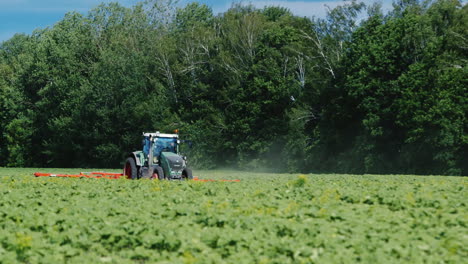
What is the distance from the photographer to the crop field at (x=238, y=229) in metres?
9.36

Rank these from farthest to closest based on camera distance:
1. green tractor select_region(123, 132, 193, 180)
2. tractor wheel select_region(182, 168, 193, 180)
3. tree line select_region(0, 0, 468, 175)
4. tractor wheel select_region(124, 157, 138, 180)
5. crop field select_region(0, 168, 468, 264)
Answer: tree line select_region(0, 0, 468, 175)
tractor wheel select_region(124, 157, 138, 180)
tractor wheel select_region(182, 168, 193, 180)
green tractor select_region(123, 132, 193, 180)
crop field select_region(0, 168, 468, 264)

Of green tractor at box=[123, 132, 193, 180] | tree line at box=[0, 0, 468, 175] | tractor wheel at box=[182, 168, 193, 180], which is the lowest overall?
tractor wheel at box=[182, 168, 193, 180]

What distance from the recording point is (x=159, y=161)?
28.6 meters

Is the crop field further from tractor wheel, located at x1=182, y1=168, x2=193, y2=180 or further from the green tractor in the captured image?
tractor wheel, located at x1=182, y1=168, x2=193, y2=180

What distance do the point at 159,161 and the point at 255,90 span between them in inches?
1367

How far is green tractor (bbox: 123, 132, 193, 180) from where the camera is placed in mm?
27344

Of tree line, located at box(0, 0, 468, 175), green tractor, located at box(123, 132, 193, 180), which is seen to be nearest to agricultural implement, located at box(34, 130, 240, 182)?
green tractor, located at box(123, 132, 193, 180)

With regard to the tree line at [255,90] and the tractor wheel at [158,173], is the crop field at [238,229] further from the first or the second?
the tree line at [255,90]

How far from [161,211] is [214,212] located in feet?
3.70

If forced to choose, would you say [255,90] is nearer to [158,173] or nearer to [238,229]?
[158,173]

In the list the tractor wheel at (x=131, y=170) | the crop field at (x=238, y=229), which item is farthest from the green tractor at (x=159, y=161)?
the crop field at (x=238, y=229)

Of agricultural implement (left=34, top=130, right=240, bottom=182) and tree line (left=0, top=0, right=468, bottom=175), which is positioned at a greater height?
tree line (left=0, top=0, right=468, bottom=175)

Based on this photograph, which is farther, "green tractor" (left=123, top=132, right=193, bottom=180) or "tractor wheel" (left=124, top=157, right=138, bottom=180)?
"tractor wheel" (left=124, top=157, right=138, bottom=180)

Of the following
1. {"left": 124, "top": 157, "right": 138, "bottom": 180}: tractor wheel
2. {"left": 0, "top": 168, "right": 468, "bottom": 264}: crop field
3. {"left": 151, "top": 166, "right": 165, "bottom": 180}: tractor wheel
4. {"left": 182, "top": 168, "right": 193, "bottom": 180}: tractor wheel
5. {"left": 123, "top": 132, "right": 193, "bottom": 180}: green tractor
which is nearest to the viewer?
{"left": 0, "top": 168, "right": 468, "bottom": 264}: crop field
